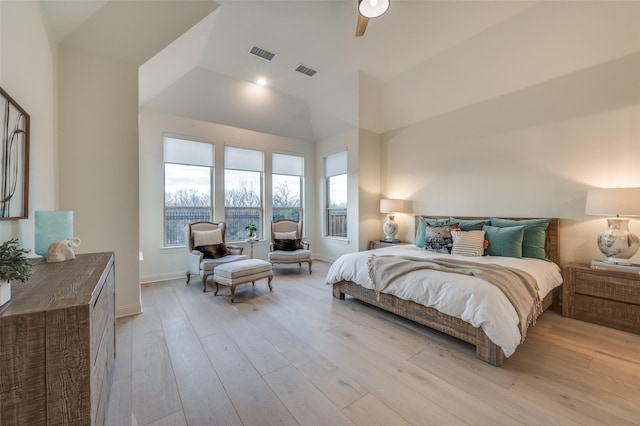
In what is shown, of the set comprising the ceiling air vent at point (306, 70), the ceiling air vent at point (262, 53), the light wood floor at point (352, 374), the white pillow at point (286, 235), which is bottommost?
the light wood floor at point (352, 374)

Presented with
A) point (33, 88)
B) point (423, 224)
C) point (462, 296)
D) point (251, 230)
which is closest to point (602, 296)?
point (462, 296)

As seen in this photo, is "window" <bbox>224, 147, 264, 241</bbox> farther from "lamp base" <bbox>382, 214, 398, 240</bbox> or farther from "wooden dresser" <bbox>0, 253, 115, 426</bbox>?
"wooden dresser" <bbox>0, 253, 115, 426</bbox>

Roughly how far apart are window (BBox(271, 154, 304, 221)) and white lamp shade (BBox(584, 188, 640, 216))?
4828 mm

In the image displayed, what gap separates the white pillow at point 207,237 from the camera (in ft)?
13.6

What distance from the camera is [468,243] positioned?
11.1 feet

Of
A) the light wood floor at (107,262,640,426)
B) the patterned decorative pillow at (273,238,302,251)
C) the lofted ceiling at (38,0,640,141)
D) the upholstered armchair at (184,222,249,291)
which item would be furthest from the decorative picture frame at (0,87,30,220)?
the patterned decorative pillow at (273,238,302,251)

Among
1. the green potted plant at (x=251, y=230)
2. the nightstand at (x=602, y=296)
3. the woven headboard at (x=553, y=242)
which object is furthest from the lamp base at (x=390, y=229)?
the green potted plant at (x=251, y=230)

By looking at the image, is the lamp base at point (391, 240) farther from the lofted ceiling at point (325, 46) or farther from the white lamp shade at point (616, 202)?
the white lamp shade at point (616, 202)

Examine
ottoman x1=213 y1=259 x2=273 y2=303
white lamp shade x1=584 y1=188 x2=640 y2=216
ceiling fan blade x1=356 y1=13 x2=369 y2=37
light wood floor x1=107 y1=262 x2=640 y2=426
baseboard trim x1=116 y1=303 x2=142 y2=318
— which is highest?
ceiling fan blade x1=356 y1=13 x2=369 y2=37

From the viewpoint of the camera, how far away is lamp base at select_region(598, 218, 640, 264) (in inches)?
104

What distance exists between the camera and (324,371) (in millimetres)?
1912

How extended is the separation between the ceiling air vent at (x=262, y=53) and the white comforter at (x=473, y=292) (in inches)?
134

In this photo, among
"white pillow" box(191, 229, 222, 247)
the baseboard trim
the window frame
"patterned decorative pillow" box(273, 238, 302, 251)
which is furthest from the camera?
the window frame

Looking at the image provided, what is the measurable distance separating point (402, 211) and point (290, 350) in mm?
3487
